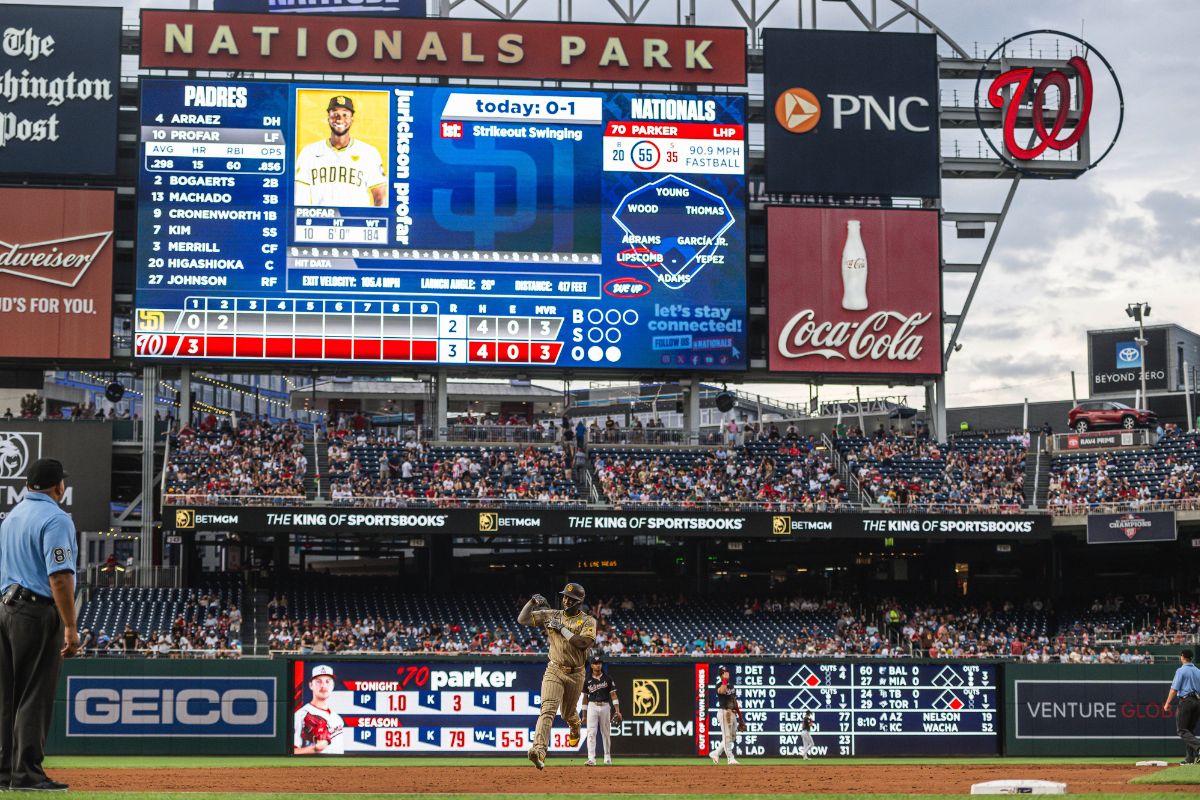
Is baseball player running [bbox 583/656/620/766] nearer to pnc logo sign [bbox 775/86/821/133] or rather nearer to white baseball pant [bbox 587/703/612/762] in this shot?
→ white baseball pant [bbox 587/703/612/762]

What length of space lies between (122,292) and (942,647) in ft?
84.9

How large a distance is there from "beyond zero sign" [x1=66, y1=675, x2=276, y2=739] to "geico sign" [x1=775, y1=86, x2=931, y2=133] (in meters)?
25.0

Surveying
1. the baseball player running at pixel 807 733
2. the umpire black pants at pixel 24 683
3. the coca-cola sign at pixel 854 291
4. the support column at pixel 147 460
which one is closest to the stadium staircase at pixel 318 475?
the support column at pixel 147 460

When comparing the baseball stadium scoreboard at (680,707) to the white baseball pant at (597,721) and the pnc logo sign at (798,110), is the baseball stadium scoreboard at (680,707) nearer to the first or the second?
the white baseball pant at (597,721)

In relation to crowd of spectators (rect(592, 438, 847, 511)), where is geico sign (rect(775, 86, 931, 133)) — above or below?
above

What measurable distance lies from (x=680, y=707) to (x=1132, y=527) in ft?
→ 57.2

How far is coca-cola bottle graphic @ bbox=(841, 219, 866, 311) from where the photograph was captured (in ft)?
151

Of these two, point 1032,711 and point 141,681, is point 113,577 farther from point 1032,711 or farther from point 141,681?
point 1032,711

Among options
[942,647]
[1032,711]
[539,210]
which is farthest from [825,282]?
[1032,711]

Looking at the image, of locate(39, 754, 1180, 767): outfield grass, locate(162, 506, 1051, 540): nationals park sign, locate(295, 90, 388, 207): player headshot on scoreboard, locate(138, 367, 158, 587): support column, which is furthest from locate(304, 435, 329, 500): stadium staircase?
locate(39, 754, 1180, 767): outfield grass

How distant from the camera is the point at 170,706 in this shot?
31.0m

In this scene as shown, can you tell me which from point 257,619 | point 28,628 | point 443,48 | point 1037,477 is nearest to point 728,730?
point 257,619

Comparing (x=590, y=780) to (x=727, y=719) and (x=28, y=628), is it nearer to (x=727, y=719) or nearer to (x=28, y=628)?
(x=28, y=628)

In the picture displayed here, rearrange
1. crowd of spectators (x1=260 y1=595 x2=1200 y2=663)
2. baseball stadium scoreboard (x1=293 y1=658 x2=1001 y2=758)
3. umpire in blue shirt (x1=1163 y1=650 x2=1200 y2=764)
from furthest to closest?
crowd of spectators (x1=260 y1=595 x2=1200 y2=663), baseball stadium scoreboard (x1=293 y1=658 x2=1001 y2=758), umpire in blue shirt (x1=1163 y1=650 x2=1200 y2=764)
